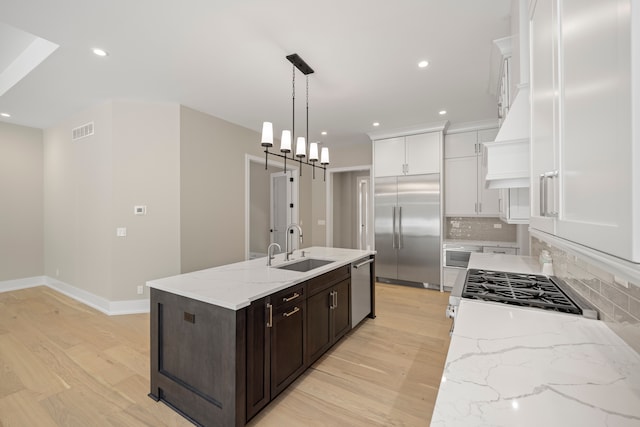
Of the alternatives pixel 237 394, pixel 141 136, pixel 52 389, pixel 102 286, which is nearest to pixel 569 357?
pixel 237 394

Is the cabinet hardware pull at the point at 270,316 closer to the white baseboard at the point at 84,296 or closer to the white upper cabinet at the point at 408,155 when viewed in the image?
the white baseboard at the point at 84,296

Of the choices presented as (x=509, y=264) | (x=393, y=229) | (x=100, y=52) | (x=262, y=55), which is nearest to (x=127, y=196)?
(x=100, y=52)

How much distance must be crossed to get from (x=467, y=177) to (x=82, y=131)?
5896mm

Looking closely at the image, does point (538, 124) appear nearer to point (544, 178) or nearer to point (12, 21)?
point (544, 178)

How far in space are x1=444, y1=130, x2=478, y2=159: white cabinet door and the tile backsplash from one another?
124 inches

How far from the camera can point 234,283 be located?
1828mm

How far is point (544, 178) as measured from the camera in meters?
0.91

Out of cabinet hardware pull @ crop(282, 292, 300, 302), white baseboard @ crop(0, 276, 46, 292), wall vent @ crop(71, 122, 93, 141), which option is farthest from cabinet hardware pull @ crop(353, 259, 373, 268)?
white baseboard @ crop(0, 276, 46, 292)

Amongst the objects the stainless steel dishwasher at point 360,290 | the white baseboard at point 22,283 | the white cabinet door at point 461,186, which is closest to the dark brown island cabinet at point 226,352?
the stainless steel dishwasher at point 360,290

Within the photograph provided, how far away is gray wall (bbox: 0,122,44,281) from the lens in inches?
170

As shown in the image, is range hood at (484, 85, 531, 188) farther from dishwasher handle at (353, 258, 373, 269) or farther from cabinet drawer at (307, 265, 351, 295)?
dishwasher handle at (353, 258, 373, 269)

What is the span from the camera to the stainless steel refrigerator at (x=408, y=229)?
4.45 m

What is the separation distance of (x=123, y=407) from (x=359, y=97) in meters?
3.71

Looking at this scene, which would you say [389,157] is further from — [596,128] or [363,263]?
→ [596,128]
